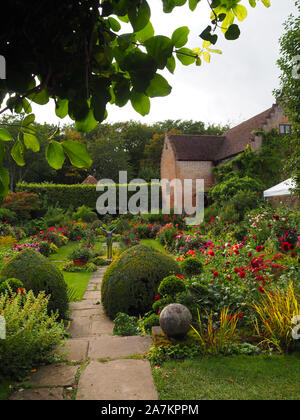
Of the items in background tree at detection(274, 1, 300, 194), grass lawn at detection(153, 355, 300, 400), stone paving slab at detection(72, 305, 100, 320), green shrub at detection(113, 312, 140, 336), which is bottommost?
stone paving slab at detection(72, 305, 100, 320)

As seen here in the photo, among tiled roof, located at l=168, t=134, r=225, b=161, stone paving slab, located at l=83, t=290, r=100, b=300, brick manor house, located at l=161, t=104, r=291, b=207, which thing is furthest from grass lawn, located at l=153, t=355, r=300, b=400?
tiled roof, located at l=168, t=134, r=225, b=161

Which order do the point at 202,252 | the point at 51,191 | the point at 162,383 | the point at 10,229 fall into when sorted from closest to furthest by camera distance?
the point at 162,383 → the point at 202,252 → the point at 10,229 → the point at 51,191

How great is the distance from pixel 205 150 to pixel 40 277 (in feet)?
68.9

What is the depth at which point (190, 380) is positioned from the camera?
3.06 meters

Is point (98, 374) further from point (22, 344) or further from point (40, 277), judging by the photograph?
point (40, 277)

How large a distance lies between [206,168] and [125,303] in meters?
19.5

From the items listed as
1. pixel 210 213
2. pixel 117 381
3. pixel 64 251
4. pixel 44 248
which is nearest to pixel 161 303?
pixel 117 381

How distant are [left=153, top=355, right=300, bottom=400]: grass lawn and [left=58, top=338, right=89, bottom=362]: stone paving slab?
930 mm

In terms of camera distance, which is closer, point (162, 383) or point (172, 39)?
point (172, 39)

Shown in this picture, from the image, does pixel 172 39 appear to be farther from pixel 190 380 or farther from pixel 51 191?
pixel 51 191

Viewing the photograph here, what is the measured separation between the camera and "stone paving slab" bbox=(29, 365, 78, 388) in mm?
2988

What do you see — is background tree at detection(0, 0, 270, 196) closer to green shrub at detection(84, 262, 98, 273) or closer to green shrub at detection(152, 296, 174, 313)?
green shrub at detection(152, 296, 174, 313)

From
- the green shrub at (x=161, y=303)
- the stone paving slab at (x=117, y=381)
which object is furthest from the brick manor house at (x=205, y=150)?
the stone paving slab at (x=117, y=381)

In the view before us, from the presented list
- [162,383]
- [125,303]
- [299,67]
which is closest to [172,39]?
[162,383]
